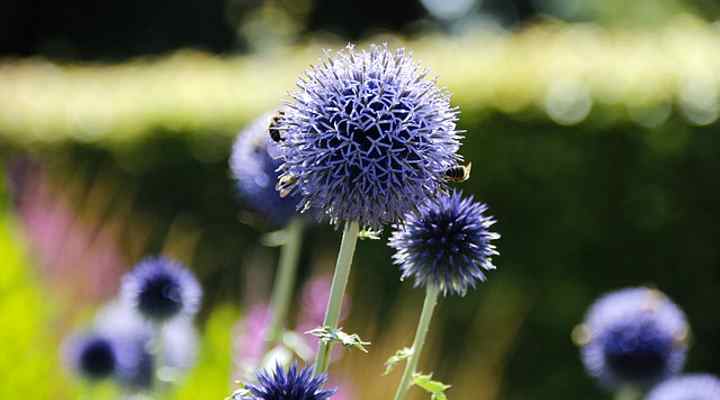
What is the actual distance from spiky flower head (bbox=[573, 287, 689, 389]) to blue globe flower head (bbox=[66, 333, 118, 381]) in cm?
162

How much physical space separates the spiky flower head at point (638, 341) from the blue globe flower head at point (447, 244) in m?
1.58

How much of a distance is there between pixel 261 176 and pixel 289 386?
1.54 metres

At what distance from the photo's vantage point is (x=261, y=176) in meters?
3.13

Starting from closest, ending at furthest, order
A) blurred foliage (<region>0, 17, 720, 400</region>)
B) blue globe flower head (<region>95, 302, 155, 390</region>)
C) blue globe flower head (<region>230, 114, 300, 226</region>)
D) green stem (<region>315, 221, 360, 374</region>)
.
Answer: green stem (<region>315, 221, 360, 374</region>) → blue globe flower head (<region>230, 114, 300, 226</region>) → blue globe flower head (<region>95, 302, 155, 390</region>) → blurred foliage (<region>0, 17, 720, 400</region>)

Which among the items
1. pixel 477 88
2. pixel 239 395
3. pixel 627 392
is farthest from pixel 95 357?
pixel 477 88

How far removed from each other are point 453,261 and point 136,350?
208 cm

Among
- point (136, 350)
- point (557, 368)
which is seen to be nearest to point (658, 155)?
point (557, 368)

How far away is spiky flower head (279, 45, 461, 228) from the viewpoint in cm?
172

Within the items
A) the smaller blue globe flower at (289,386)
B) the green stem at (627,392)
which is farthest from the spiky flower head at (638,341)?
the smaller blue globe flower at (289,386)

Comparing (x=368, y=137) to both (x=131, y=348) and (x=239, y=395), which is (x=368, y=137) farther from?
(x=131, y=348)

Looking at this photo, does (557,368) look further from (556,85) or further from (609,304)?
(609,304)

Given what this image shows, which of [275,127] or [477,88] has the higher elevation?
[477,88]

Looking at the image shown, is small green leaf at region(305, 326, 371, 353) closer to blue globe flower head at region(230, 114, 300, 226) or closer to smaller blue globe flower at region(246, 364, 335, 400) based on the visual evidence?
smaller blue globe flower at region(246, 364, 335, 400)

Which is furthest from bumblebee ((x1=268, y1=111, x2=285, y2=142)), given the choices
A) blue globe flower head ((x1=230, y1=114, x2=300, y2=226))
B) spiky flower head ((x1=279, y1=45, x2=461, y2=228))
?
blue globe flower head ((x1=230, y1=114, x2=300, y2=226))
